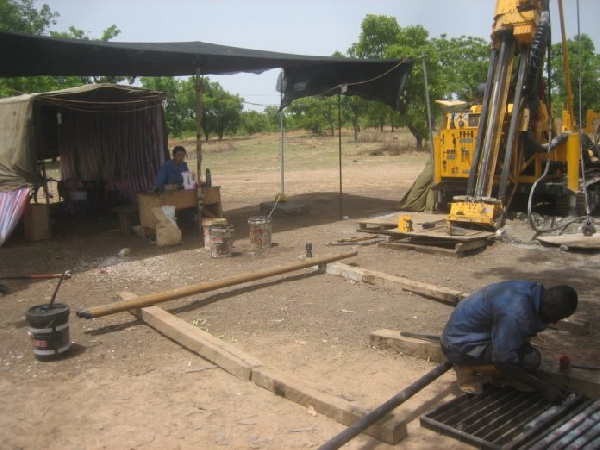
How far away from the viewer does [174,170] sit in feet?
32.1

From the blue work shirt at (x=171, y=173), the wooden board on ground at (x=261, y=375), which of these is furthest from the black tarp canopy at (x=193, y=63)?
the wooden board on ground at (x=261, y=375)

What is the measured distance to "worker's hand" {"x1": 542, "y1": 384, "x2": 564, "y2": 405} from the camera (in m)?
3.54

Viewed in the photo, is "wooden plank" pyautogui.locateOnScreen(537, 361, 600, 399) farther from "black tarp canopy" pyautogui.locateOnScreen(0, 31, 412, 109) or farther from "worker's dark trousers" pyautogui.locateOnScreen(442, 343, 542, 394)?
"black tarp canopy" pyautogui.locateOnScreen(0, 31, 412, 109)

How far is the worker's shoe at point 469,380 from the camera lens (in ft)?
12.4

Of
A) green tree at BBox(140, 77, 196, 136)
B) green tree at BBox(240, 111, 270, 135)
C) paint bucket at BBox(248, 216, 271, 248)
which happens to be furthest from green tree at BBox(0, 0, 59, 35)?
green tree at BBox(240, 111, 270, 135)

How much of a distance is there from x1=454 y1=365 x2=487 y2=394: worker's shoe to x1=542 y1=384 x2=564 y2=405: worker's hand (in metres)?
0.41

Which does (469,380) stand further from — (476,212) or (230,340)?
(476,212)

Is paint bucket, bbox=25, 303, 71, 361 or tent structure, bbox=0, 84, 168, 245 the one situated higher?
tent structure, bbox=0, 84, 168, 245

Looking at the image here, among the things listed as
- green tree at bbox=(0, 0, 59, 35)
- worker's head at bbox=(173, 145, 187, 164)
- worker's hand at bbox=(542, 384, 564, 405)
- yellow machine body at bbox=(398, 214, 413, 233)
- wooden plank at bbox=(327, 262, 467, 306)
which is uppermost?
green tree at bbox=(0, 0, 59, 35)

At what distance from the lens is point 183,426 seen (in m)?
3.54

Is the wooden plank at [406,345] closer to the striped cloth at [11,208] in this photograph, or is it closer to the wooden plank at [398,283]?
the wooden plank at [398,283]

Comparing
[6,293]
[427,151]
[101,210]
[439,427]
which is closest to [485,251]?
[439,427]

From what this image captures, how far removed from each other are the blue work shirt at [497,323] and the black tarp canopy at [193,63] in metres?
6.59

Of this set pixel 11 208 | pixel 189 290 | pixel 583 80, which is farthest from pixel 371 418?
pixel 583 80
